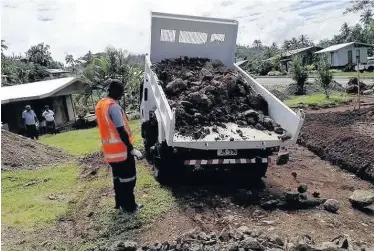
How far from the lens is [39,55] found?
5419 centimetres

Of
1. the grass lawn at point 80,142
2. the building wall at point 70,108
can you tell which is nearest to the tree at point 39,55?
the building wall at point 70,108

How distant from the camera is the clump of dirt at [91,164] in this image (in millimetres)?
8367

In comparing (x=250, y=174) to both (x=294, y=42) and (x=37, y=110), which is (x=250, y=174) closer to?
(x=37, y=110)

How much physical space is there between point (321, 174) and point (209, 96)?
107 inches

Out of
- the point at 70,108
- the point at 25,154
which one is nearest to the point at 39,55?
the point at 70,108

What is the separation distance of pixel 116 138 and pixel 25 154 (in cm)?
550

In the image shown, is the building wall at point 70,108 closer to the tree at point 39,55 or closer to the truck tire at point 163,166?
the truck tire at point 163,166

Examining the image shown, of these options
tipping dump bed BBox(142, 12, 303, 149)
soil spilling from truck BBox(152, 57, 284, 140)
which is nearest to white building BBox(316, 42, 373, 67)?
tipping dump bed BBox(142, 12, 303, 149)

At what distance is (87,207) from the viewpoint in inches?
246

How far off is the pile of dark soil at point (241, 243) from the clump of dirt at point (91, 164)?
3862 mm

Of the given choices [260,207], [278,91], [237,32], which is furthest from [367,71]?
[260,207]

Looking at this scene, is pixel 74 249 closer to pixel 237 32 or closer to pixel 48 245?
pixel 48 245

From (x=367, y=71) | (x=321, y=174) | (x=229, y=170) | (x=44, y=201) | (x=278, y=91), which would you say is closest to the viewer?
(x=44, y=201)

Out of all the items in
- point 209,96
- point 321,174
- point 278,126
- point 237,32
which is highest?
point 237,32
